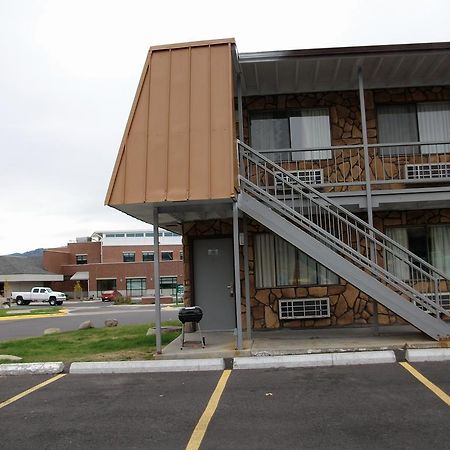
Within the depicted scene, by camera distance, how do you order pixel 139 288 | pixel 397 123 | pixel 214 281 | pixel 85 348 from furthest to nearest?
pixel 139 288 < pixel 214 281 < pixel 397 123 < pixel 85 348

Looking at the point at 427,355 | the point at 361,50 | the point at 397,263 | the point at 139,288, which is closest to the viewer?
the point at 427,355

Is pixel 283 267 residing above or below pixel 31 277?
below

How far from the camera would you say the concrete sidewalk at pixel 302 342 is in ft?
29.7

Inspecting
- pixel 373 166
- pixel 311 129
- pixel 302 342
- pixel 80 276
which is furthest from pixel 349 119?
pixel 80 276

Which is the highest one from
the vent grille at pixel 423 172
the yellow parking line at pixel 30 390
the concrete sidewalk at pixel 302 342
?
the vent grille at pixel 423 172

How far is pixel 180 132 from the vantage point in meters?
9.48

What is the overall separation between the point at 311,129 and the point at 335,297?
4040mm

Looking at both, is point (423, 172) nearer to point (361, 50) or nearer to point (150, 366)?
point (361, 50)

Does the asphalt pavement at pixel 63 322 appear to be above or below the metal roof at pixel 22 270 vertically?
below

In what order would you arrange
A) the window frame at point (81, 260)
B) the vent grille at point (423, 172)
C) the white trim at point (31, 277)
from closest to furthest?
A: 1. the vent grille at point (423, 172)
2. the white trim at point (31, 277)
3. the window frame at point (81, 260)

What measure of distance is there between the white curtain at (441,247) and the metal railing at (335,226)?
1.59ft

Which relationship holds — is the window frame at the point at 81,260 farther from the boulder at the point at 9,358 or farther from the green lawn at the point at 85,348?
the boulder at the point at 9,358

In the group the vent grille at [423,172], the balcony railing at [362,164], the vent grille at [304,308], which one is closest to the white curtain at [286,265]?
the vent grille at [304,308]

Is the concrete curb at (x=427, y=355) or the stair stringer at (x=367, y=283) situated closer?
the concrete curb at (x=427, y=355)
